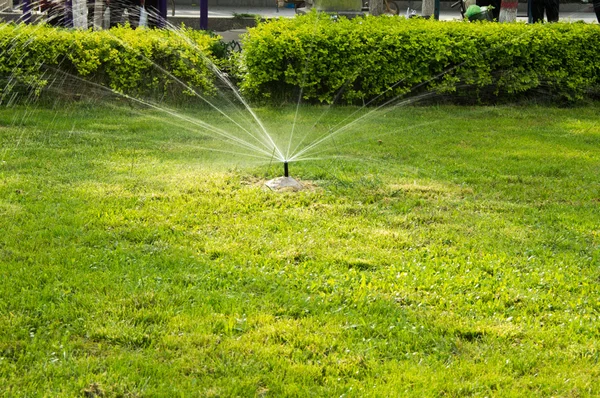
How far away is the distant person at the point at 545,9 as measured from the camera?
1378 cm

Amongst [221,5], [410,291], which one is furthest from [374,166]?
[221,5]

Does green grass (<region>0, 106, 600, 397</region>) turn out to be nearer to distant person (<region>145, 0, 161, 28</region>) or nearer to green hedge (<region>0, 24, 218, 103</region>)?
green hedge (<region>0, 24, 218, 103</region>)

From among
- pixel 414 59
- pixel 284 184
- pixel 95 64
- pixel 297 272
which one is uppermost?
pixel 414 59

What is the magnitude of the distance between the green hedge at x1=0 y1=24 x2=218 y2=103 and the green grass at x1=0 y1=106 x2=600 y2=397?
71.9 inches

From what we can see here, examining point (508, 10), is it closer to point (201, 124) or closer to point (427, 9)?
point (427, 9)

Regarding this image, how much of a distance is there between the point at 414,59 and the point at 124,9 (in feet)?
17.9

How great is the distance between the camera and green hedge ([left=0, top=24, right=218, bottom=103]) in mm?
9102

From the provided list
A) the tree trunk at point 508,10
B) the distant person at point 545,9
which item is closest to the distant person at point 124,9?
the tree trunk at point 508,10

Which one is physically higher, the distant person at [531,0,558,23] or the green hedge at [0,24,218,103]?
the distant person at [531,0,558,23]

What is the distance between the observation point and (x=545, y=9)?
14.3 meters

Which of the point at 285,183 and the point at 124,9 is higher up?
the point at 124,9

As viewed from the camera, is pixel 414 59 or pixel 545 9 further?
pixel 545 9

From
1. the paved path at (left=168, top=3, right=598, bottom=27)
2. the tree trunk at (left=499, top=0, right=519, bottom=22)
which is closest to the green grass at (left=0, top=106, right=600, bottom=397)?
the tree trunk at (left=499, top=0, right=519, bottom=22)

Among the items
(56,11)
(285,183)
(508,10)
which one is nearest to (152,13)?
(56,11)
